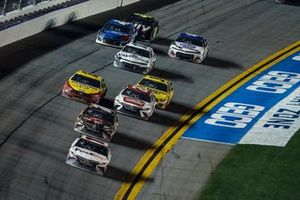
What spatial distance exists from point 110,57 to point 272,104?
1110 centimetres

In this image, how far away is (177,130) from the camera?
112ft

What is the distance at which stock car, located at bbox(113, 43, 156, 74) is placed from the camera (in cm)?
4000

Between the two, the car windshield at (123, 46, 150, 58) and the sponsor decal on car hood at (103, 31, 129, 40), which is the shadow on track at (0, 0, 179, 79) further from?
the car windshield at (123, 46, 150, 58)

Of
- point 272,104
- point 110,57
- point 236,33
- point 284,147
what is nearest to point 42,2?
point 110,57

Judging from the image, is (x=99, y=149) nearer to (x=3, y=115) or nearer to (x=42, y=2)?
(x=3, y=115)

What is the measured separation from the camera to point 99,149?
29516 mm

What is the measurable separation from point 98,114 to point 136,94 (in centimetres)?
344

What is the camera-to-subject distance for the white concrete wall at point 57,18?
4259cm

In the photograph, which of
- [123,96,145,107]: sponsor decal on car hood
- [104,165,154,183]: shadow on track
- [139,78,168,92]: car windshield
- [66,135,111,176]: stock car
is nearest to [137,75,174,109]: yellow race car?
[139,78,168,92]: car windshield

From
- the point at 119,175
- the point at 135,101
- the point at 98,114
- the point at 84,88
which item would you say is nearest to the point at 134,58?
the point at 84,88

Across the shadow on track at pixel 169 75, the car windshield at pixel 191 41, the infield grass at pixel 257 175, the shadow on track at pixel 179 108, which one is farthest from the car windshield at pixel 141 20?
the infield grass at pixel 257 175

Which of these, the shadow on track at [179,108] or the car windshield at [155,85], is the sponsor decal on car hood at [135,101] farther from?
the shadow on track at [179,108]

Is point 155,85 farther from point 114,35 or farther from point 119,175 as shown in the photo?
point 119,175

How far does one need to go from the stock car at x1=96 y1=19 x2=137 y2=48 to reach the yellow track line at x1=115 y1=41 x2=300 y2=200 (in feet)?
25.8
